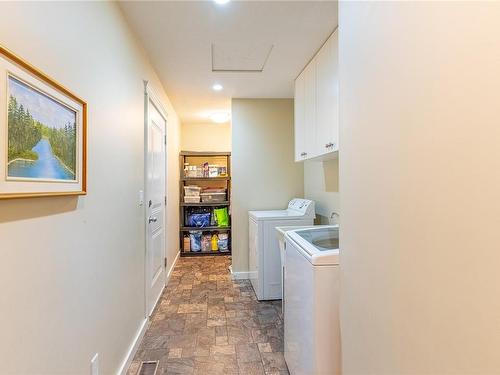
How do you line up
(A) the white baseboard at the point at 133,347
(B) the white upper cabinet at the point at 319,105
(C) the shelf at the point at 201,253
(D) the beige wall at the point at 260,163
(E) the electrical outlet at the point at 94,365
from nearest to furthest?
(E) the electrical outlet at the point at 94,365 → (A) the white baseboard at the point at 133,347 → (B) the white upper cabinet at the point at 319,105 → (D) the beige wall at the point at 260,163 → (C) the shelf at the point at 201,253

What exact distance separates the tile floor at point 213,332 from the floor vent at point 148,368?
0.03 m

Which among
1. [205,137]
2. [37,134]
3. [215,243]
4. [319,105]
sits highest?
[205,137]

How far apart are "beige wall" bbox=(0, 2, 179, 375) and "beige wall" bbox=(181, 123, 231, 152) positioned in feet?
9.78

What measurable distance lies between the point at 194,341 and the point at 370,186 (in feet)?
6.47

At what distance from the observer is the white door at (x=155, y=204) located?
99.0 inches

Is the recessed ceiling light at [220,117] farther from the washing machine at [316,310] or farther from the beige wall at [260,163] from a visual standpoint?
the washing machine at [316,310]

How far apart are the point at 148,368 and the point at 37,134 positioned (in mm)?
1670

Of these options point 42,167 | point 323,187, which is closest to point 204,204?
point 323,187

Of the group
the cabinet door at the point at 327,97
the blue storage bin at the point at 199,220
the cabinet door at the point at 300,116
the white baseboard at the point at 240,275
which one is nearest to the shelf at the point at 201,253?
the blue storage bin at the point at 199,220

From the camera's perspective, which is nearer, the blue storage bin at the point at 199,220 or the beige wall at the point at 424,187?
the beige wall at the point at 424,187

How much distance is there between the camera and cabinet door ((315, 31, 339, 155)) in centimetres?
200

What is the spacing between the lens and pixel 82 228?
4.17ft

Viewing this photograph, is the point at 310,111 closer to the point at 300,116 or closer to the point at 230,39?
the point at 300,116

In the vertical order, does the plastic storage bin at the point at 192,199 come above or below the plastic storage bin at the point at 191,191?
below
